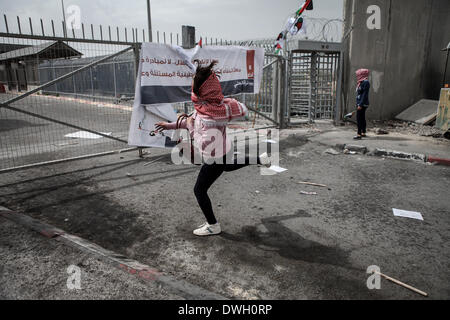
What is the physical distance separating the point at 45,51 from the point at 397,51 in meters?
11.2

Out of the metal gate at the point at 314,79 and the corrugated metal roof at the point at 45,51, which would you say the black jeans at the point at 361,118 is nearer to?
the metal gate at the point at 314,79

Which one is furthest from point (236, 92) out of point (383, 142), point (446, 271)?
point (446, 271)

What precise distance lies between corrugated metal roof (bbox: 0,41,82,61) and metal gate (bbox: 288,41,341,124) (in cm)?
711

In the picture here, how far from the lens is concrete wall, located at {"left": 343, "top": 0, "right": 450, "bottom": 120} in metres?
10.9

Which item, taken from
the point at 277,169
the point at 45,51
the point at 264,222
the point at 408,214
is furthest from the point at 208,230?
the point at 45,51

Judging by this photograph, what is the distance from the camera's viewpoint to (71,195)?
4.95m

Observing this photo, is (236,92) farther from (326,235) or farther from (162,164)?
(326,235)

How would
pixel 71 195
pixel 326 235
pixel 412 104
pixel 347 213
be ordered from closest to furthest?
pixel 326 235 < pixel 347 213 < pixel 71 195 < pixel 412 104

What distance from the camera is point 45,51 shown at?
555 cm

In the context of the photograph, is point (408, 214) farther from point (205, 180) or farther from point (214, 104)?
point (214, 104)

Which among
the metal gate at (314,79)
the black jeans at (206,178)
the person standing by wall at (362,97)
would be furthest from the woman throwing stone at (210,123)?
the metal gate at (314,79)

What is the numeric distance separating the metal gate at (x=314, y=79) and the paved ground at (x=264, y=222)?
5.14 metres

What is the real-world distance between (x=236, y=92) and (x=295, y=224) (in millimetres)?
4892

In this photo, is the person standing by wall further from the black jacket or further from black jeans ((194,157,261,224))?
black jeans ((194,157,261,224))
